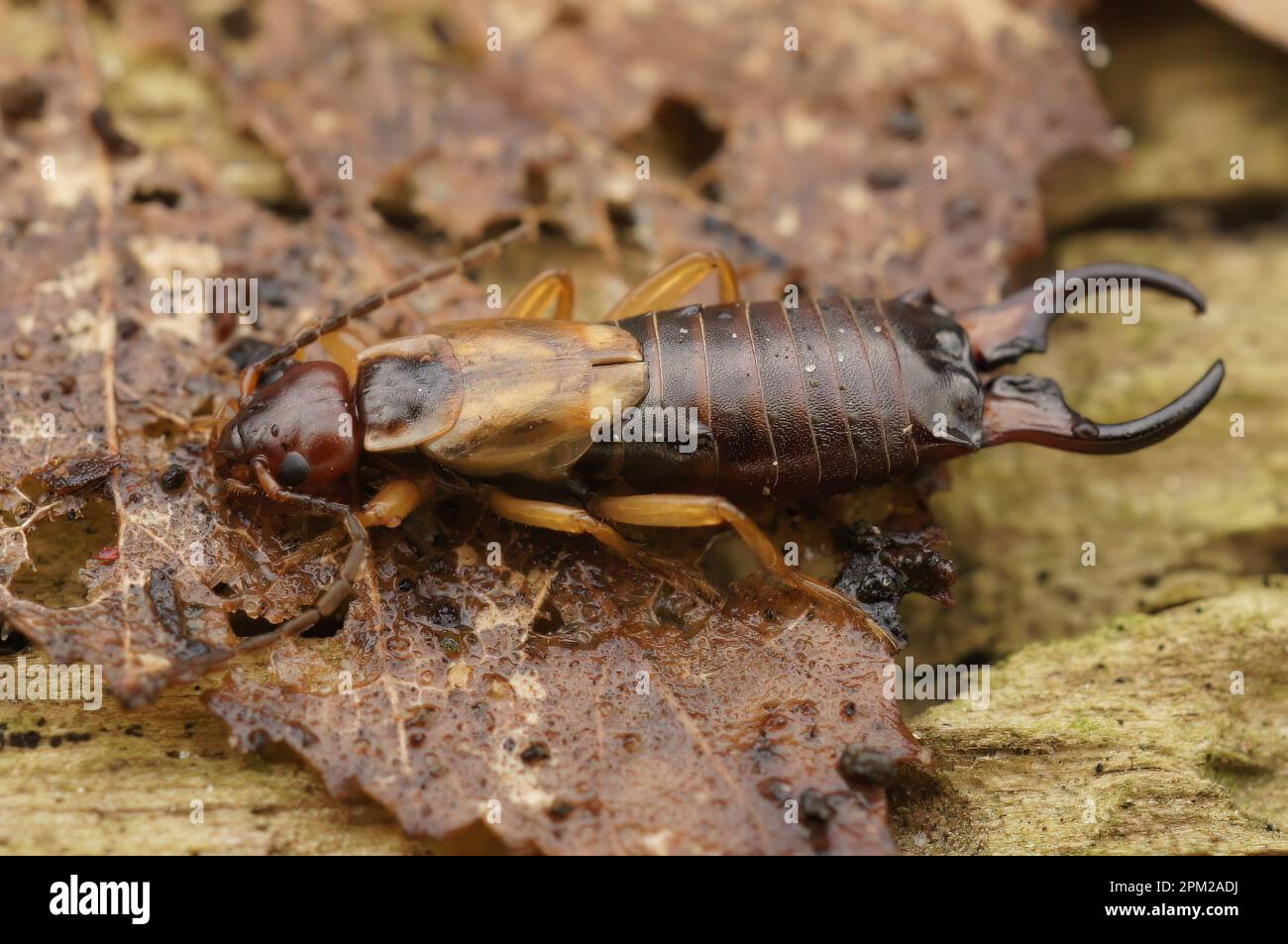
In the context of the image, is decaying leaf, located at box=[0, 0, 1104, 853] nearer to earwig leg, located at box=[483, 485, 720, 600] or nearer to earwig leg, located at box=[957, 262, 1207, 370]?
earwig leg, located at box=[483, 485, 720, 600]

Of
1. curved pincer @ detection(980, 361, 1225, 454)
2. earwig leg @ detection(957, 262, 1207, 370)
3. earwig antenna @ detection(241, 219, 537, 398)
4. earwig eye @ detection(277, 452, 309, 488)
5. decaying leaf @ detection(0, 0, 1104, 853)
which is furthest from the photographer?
earwig leg @ detection(957, 262, 1207, 370)

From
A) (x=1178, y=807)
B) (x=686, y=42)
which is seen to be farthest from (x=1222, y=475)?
(x=686, y=42)

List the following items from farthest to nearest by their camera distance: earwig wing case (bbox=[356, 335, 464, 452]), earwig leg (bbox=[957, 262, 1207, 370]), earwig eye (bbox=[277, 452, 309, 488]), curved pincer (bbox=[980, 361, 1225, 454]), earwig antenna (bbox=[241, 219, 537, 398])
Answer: earwig leg (bbox=[957, 262, 1207, 370]) → earwig antenna (bbox=[241, 219, 537, 398]) → curved pincer (bbox=[980, 361, 1225, 454]) → earwig wing case (bbox=[356, 335, 464, 452]) → earwig eye (bbox=[277, 452, 309, 488])

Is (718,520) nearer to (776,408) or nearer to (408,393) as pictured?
(776,408)

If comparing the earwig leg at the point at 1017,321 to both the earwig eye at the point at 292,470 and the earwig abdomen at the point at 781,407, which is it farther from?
the earwig eye at the point at 292,470

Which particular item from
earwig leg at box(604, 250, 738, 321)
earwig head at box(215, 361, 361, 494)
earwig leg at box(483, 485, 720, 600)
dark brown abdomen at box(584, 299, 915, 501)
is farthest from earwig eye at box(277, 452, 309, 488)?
earwig leg at box(604, 250, 738, 321)

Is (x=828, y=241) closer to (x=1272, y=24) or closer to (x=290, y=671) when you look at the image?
(x=1272, y=24)
